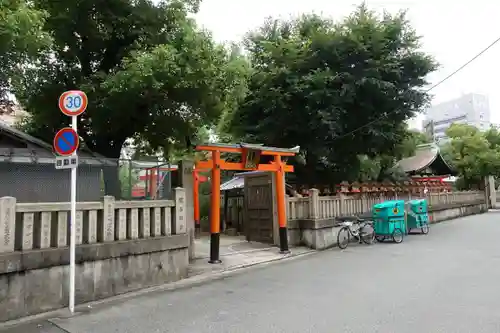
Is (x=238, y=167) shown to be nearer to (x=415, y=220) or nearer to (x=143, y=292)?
(x=143, y=292)

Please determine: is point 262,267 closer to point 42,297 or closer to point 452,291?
point 452,291

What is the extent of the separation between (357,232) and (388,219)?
3.60 feet

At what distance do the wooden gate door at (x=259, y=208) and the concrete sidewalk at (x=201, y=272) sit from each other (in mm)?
395

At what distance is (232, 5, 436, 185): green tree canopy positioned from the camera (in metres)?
14.0

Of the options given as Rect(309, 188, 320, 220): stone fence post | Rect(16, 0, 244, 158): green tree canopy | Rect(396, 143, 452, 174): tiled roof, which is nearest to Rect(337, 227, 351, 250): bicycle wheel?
Rect(309, 188, 320, 220): stone fence post

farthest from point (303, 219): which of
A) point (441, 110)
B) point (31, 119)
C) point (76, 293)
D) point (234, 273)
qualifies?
point (441, 110)

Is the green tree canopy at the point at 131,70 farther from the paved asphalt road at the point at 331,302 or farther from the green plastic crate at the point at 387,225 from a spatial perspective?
the green plastic crate at the point at 387,225

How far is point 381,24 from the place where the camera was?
14906 mm

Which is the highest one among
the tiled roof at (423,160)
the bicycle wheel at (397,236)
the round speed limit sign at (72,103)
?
the tiled roof at (423,160)

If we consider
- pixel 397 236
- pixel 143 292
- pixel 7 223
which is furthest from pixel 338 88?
pixel 7 223

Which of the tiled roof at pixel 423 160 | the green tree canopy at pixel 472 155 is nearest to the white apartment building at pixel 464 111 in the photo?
the green tree canopy at pixel 472 155

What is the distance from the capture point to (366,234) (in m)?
12.6

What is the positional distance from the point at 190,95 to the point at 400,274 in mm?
5665

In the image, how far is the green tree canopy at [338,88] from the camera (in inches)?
552
